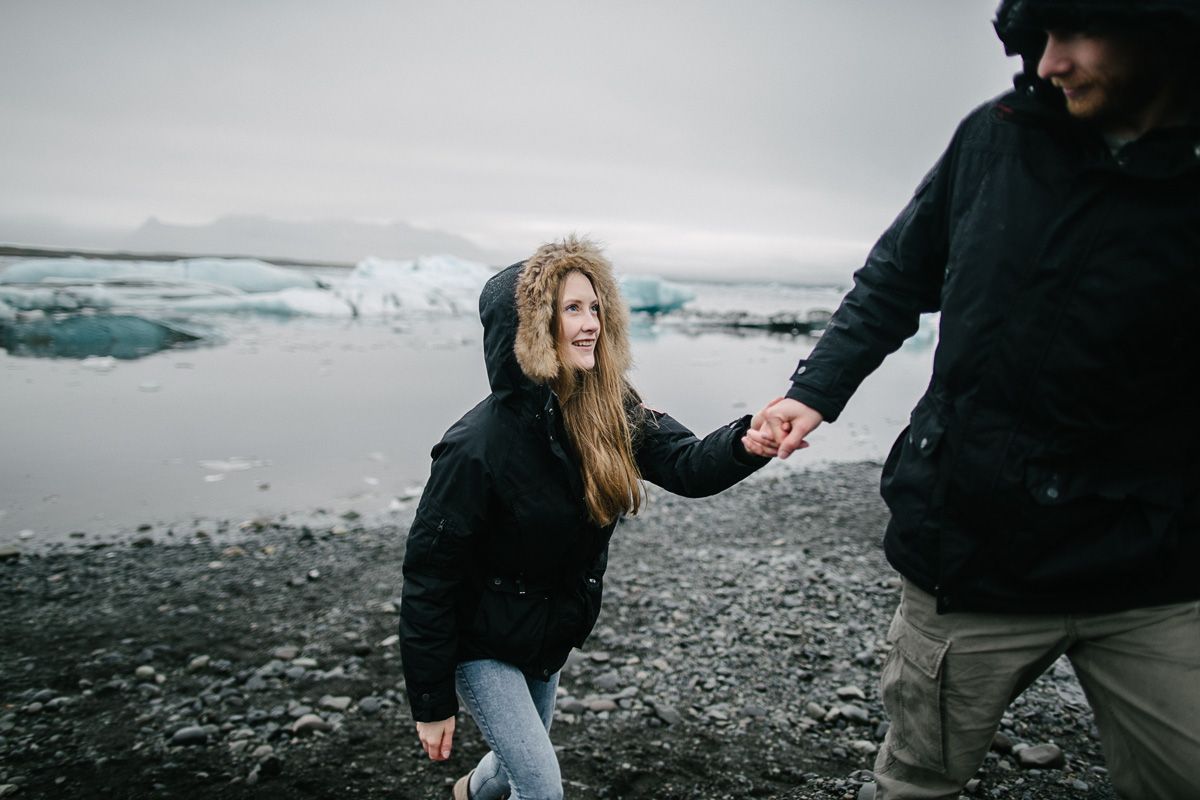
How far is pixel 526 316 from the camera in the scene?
9.36 ft

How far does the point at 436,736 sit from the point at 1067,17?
304 centimetres

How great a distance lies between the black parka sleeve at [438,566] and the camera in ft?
8.80

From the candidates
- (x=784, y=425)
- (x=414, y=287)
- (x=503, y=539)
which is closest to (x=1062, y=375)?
(x=784, y=425)

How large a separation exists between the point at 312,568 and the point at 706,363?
1833cm

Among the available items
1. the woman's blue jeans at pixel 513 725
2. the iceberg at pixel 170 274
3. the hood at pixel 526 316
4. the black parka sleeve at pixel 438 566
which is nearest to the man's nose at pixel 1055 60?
the hood at pixel 526 316

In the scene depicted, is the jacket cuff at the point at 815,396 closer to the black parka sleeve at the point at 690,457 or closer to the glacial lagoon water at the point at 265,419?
the black parka sleeve at the point at 690,457

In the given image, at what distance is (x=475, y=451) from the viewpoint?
2723mm

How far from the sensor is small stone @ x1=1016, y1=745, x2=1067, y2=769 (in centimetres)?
389

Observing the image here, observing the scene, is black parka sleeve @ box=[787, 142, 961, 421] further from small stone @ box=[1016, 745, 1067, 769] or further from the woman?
small stone @ box=[1016, 745, 1067, 769]

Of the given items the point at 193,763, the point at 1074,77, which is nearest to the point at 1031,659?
the point at 1074,77

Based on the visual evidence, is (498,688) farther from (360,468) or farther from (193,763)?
(360,468)

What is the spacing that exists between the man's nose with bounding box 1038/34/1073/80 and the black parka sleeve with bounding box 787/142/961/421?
459 millimetres

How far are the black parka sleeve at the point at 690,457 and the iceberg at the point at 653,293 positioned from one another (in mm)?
34474

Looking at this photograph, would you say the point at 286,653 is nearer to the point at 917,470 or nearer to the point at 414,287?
the point at 917,470
